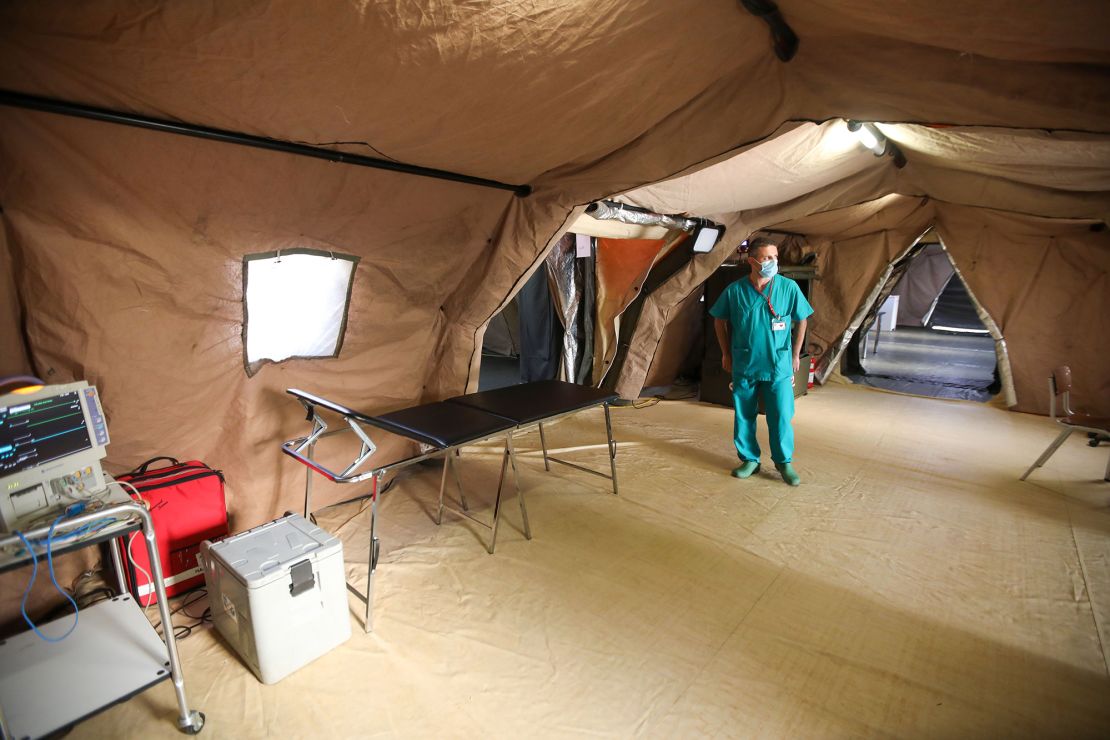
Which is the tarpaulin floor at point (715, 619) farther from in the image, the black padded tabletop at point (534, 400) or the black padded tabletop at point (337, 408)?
the black padded tabletop at point (337, 408)

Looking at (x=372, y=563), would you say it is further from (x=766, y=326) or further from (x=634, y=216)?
(x=634, y=216)

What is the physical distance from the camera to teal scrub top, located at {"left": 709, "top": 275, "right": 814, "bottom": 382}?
3.13m

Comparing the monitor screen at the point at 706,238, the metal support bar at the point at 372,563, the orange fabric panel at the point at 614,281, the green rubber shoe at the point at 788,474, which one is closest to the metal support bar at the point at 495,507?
the metal support bar at the point at 372,563

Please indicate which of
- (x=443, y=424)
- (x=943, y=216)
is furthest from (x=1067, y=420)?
(x=443, y=424)

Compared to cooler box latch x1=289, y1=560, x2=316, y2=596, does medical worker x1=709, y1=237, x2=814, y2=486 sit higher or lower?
higher

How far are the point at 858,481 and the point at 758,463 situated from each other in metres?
0.60

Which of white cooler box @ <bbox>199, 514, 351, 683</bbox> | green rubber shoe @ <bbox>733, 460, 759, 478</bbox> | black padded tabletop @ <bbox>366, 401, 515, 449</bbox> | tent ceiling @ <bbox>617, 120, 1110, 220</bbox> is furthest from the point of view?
green rubber shoe @ <bbox>733, 460, 759, 478</bbox>

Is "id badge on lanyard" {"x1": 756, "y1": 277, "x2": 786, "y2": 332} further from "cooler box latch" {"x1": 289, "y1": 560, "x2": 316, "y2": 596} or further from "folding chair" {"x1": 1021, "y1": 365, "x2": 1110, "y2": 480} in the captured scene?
"cooler box latch" {"x1": 289, "y1": 560, "x2": 316, "y2": 596}

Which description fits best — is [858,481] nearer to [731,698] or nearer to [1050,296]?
[731,698]

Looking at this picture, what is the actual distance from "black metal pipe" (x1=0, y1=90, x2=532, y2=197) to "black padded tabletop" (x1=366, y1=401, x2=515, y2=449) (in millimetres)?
1059

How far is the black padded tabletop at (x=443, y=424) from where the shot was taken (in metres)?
2.08

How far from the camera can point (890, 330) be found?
11102 mm

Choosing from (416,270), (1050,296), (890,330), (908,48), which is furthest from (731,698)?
(890,330)

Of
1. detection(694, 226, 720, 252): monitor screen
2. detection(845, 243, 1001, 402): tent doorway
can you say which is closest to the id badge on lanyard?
detection(694, 226, 720, 252): monitor screen
